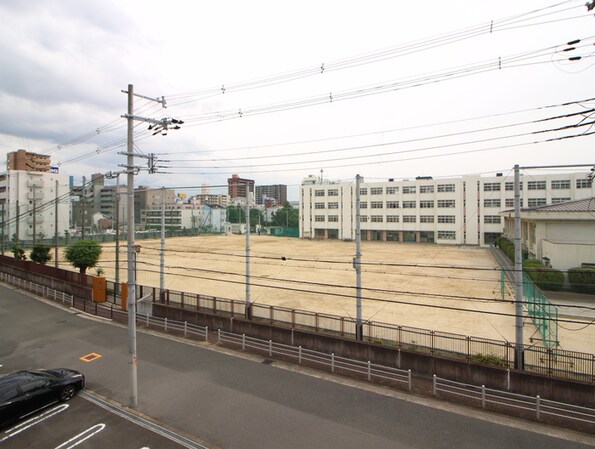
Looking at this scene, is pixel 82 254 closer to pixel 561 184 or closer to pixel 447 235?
pixel 447 235

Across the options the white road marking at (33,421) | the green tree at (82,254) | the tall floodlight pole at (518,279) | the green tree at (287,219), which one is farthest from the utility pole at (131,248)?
the green tree at (287,219)

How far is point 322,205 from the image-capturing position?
268ft

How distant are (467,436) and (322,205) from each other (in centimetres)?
7278

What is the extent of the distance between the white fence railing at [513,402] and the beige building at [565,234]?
21.6 metres

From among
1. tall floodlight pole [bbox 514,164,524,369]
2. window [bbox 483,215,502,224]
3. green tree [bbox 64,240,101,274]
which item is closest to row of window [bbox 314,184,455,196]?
window [bbox 483,215,502,224]

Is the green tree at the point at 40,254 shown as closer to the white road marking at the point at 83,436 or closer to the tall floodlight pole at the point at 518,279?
the white road marking at the point at 83,436

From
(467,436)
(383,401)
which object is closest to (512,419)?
(467,436)

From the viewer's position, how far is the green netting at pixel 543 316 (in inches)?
604

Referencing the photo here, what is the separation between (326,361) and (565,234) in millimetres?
29166

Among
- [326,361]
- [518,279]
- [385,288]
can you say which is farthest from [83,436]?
[385,288]

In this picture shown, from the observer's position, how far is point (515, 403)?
11.4 metres

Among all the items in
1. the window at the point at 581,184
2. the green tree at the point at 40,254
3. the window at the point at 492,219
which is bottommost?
the green tree at the point at 40,254

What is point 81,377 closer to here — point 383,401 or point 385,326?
point 383,401

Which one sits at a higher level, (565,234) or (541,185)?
(541,185)
